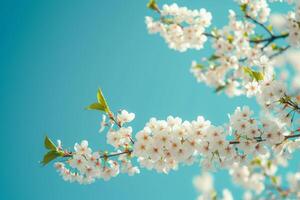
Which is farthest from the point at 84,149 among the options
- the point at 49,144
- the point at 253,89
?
the point at 253,89

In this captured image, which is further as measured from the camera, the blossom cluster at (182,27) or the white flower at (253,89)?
the blossom cluster at (182,27)

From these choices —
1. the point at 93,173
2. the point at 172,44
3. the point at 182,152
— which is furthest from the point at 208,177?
the point at 172,44

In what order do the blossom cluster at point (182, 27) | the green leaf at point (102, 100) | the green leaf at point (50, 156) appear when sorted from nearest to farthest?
the green leaf at point (102, 100) → the green leaf at point (50, 156) → the blossom cluster at point (182, 27)

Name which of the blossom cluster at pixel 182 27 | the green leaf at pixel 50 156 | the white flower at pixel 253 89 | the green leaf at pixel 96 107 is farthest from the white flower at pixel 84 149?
the blossom cluster at pixel 182 27

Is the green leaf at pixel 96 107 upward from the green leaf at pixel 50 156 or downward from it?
upward

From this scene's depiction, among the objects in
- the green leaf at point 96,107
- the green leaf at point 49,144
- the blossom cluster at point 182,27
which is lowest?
the green leaf at point 49,144

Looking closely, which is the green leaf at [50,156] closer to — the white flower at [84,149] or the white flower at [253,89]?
the white flower at [84,149]

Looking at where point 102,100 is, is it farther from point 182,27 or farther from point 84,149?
point 182,27

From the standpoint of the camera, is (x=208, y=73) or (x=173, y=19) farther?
(x=208, y=73)

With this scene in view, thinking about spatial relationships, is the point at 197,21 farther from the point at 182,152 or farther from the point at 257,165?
the point at 182,152
